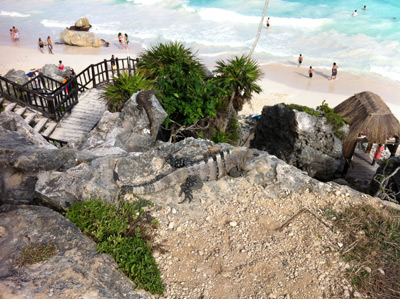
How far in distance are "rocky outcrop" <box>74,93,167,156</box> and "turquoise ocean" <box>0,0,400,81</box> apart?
18.5 meters

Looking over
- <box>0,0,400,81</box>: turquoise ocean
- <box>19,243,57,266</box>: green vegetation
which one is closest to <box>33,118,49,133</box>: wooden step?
<box>19,243,57,266</box>: green vegetation

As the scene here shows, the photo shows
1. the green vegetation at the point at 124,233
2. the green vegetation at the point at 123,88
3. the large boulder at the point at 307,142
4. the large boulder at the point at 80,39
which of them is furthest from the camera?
the large boulder at the point at 80,39

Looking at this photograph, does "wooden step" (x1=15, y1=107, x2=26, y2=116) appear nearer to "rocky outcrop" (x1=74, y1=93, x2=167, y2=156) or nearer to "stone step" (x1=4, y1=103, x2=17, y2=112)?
"stone step" (x1=4, y1=103, x2=17, y2=112)

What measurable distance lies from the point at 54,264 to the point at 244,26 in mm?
38779

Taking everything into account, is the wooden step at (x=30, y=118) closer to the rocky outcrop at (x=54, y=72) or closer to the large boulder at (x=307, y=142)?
the rocky outcrop at (x=54, y=72)

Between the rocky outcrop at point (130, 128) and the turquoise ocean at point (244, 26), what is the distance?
60.7 ft

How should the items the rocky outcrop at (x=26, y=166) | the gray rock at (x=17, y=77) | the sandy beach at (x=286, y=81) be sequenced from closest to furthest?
the rocky outcrop at (x=26, y=166), the gray rock at (x=17, y=77), the sandy beach at (x=286, y=81)

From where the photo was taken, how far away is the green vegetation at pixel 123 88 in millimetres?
12242

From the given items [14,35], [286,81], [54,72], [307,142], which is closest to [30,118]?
[54,72]

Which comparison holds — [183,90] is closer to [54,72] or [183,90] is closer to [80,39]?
Result: [54,72]

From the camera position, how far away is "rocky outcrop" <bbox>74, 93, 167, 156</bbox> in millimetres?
10031

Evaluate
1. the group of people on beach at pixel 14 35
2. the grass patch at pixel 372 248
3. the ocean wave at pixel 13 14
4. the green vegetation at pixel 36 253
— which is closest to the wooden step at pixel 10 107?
the green vegetation at pixel 36 253

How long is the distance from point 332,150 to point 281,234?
24.3ft

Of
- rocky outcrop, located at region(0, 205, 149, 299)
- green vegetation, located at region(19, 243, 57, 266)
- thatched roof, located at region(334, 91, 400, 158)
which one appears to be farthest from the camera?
thatched roof, located at region(334, 91, 400, 158)
